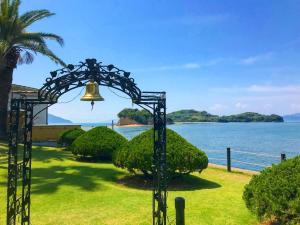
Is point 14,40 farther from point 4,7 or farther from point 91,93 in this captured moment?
point 91,93

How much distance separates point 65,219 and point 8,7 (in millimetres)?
19845

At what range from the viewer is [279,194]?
22.7 ft

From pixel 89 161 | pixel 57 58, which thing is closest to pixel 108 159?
pixel 89 161

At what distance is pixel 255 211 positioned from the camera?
7.48m

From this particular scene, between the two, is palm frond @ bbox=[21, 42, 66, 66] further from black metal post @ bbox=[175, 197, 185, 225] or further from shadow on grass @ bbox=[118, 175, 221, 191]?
black metal post @ bbox=[175, 197, 185, 225]

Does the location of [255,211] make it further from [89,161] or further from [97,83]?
[89,161]

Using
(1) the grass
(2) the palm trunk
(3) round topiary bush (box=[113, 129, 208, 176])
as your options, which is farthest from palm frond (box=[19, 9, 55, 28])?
(3) round topiary bush (box=[113, 129, 208, 176])

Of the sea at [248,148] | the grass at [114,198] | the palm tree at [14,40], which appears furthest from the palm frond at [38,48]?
the sea at [248,148]

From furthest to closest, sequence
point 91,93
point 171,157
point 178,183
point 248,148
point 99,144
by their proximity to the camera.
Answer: point 248,148
point 99,144
point 178,183
point 171,157
point 91,93

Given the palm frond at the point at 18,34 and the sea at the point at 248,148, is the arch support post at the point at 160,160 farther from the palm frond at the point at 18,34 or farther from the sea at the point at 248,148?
the palm frond at the point at 18,34

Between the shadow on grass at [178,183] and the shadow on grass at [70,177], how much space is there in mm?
826

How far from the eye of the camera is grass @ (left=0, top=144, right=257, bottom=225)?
30.1ft

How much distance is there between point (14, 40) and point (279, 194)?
2211 centimetres

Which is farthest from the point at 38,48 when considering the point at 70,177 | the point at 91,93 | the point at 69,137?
the point at 91,93
